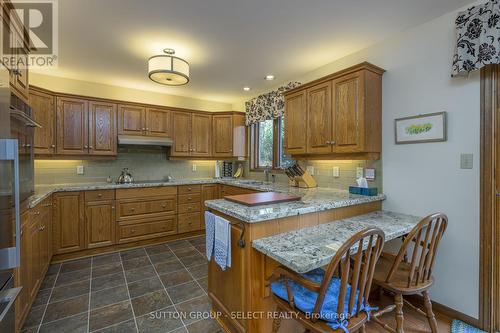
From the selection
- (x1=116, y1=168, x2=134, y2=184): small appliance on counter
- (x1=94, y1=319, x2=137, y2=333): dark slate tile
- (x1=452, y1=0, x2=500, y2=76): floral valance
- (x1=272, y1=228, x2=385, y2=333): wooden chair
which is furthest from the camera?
(x1=116, y1=168, x2=134, y2=184): small appliance on counter

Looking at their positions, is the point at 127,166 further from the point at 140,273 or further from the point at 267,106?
the point at 267,106

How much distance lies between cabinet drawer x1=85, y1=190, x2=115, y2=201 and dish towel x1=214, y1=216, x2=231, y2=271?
226 cm

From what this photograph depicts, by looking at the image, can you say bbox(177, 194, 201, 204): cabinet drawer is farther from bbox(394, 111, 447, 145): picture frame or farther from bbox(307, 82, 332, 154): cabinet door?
bbox(394, 111, 447, 145): picture frame

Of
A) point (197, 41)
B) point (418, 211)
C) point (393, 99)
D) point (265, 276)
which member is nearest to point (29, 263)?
point (265, 276)

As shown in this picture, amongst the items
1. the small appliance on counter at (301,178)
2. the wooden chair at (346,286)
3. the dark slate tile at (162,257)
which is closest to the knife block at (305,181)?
the small appliance on counter at (301,178)

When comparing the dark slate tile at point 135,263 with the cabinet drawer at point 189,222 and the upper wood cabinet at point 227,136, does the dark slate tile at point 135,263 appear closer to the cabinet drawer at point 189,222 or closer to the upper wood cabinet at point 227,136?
the cabinet drawer at point 189,222

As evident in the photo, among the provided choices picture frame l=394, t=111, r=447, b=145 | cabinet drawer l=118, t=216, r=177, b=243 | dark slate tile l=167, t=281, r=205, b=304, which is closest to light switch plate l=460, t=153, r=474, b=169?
picture frame l=394, t=111, r=447, b=145

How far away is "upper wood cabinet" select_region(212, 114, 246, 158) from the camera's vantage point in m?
4.47

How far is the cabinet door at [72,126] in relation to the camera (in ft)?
10.5

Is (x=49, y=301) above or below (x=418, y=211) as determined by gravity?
below

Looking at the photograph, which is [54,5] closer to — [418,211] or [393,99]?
[393,99]

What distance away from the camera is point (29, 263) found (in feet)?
6.23

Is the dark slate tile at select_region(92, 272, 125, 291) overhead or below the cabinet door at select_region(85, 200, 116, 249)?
below

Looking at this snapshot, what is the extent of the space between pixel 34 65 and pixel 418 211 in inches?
184
